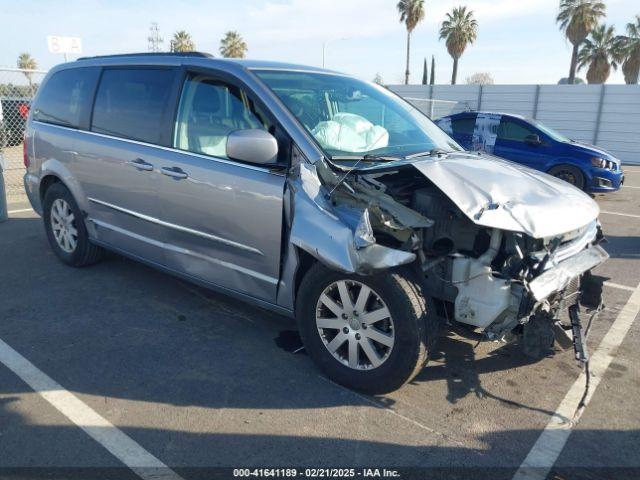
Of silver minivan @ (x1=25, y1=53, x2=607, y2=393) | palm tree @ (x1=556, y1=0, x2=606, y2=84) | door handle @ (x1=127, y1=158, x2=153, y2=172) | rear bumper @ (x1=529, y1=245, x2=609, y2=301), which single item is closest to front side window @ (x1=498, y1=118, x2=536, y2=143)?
silver minivan @ (x1=25, y1=53, x2=607, y2=393)

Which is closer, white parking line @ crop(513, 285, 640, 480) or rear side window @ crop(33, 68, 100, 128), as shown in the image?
white parking line @ crop(513, 285, 640, 480)

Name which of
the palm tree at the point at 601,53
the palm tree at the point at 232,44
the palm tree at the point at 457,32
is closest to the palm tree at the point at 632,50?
the palm tree at the point at 601,53

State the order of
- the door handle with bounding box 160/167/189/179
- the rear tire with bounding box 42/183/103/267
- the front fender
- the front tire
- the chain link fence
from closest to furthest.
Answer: the front tire
the door handle with bounding box 160/167/189/179
the front fender
the rear tire with bounding box 42/183/103/267
the chain link fence

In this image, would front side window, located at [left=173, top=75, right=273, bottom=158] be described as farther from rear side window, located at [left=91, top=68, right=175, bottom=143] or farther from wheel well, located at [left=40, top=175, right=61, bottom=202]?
wheel well, located at [left=40, top=175, right=61, bottom=202]

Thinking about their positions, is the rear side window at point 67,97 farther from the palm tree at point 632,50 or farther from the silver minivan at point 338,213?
the palm tree at point 632,50

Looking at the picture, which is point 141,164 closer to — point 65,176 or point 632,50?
point 65,176

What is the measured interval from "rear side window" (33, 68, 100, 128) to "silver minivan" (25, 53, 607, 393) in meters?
0.38

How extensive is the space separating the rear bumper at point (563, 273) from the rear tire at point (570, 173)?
7554mm

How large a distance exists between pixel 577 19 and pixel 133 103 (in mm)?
36433

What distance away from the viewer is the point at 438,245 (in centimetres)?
316

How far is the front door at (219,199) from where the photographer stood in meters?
3.30

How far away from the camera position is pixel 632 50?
113 ft

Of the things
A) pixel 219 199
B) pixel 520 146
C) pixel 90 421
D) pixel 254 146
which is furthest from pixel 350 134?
pixel 520 146

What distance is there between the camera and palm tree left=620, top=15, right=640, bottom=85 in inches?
1346
